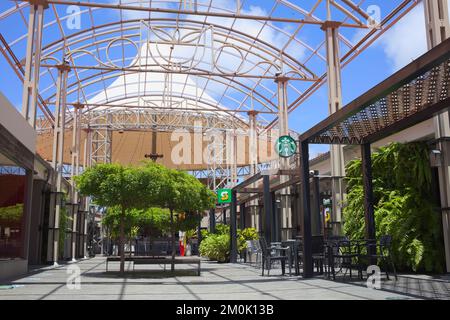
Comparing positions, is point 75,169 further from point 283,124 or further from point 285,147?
point 285,147

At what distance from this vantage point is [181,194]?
492 inches

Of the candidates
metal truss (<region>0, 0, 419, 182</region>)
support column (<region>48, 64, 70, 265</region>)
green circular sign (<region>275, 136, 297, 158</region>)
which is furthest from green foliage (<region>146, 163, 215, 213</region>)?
support column (<region>48, 64, 70, 265</region>)

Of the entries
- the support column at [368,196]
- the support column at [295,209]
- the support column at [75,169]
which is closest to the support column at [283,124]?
the support column at [295,209]

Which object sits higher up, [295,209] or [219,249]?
[295,209]

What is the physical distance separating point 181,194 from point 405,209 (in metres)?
5.55

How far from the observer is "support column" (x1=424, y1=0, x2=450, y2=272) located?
10.5m

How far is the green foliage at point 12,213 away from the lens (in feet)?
36.9

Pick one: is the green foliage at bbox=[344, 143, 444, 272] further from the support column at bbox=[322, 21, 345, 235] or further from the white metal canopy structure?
the white metal canopy structure

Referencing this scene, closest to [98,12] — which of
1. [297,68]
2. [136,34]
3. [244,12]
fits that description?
[136,34]

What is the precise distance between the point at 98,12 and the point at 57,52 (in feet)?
9.16

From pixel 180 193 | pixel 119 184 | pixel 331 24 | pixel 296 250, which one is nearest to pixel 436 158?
pixel 296 250

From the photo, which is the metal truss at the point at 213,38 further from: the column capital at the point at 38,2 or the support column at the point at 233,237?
the support column at the point at 233,237

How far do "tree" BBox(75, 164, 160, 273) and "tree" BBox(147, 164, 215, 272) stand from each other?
31cm

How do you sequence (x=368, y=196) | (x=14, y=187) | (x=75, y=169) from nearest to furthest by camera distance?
(x=368, y=196)
(x=14, y=187)
(x=75, y=169)
